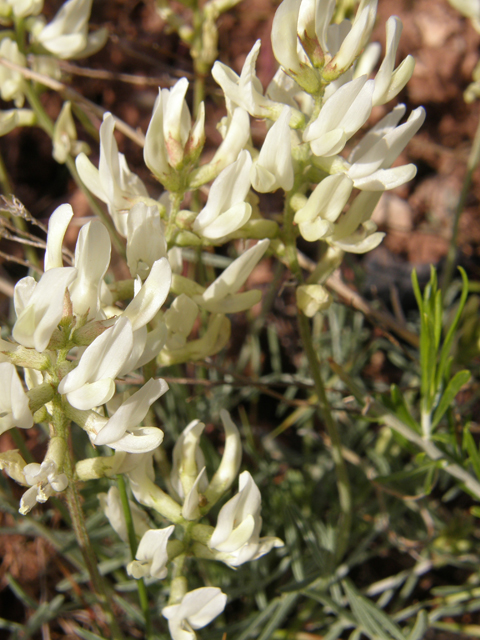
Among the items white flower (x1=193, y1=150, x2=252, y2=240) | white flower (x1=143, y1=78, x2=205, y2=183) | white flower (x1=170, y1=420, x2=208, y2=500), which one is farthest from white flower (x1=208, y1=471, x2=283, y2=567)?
white flower (x1=143, y1=78, x2=205, y2=183)

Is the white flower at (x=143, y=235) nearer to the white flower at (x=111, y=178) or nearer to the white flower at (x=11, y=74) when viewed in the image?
the white flower at (x=111, y=178)

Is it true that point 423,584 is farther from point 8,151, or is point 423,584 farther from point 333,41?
point 8,151

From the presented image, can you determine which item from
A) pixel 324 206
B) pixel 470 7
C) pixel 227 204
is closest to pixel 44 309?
pixel 227 204

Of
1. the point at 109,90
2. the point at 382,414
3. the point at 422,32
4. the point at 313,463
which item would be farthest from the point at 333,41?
the point at 422,32

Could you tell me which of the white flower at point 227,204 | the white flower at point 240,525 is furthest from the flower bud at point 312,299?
the white flower at point 240,525

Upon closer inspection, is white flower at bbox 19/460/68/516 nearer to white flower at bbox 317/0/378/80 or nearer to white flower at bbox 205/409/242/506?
white flower at bbox 205/409/242/506
